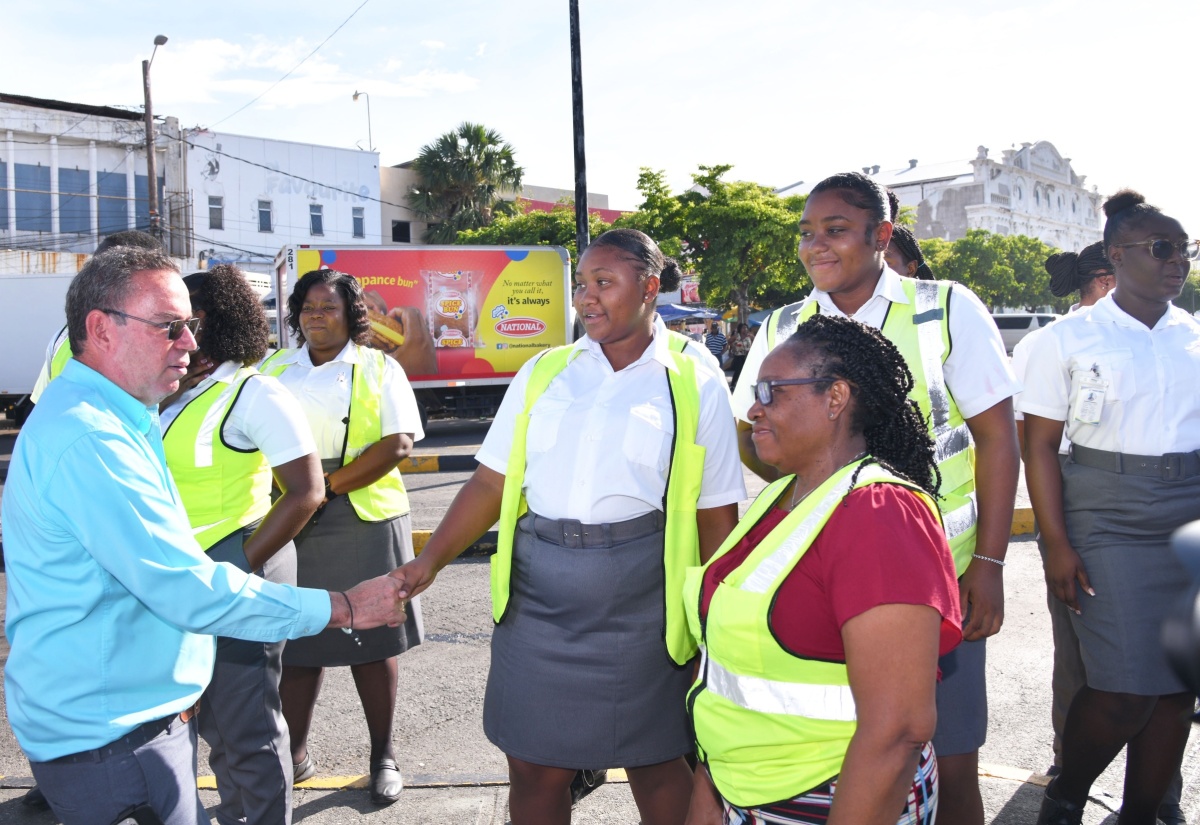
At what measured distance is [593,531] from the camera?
2.79 m

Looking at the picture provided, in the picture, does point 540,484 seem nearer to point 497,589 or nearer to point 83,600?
point 497,589

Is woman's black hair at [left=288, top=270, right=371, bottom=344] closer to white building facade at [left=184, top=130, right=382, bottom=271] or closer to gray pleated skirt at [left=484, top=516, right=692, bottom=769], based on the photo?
gray pleated skirt at [left=484, top=516, right=692, bottom=769]

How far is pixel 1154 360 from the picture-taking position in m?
3.31

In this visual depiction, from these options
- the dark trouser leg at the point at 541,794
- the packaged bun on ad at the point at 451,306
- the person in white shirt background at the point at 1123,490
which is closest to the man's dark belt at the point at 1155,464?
the person in white shirt background at the point at 1123,490

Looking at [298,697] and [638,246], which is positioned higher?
[638,246]

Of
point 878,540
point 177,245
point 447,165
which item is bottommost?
point 878,540

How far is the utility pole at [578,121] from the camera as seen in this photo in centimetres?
1416

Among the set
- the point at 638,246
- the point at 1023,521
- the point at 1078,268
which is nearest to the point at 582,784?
the point at 638,246

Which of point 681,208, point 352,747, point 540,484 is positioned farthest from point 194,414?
point 681,208

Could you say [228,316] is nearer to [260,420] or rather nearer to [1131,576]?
[260,420]

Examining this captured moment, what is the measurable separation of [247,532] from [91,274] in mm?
1246

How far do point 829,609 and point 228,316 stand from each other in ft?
7.73

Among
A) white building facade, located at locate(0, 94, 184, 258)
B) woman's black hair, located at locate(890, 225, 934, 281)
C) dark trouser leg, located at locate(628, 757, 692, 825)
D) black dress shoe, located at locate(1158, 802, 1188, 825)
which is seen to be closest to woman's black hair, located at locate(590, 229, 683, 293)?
woman's black hair, located at locate(890, 225, 934, 281)

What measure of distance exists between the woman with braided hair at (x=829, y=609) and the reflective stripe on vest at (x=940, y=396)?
1.75 ft
